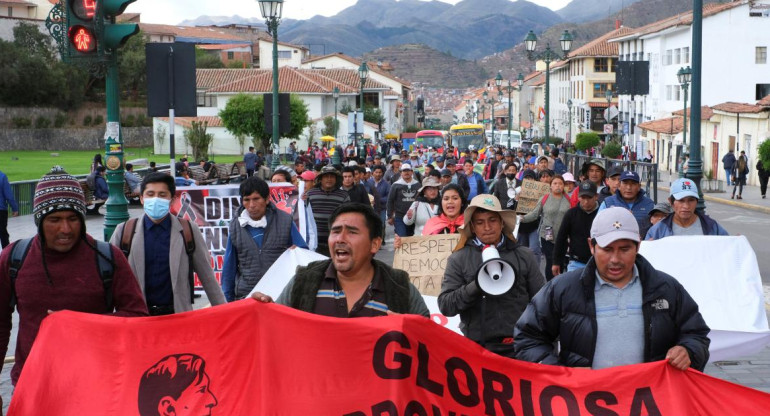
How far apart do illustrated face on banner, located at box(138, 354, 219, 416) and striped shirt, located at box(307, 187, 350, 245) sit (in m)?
6.34

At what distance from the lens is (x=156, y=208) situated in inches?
260

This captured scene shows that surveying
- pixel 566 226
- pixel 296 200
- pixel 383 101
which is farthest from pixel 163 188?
pixel 383 101

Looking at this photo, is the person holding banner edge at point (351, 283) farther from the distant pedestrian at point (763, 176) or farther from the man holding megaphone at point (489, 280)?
the distant pedestrian at point (763, 176)

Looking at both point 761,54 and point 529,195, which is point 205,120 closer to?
point 761,54

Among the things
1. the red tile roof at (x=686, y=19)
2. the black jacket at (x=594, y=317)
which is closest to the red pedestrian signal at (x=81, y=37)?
the black jacket at (x=594, y=317)

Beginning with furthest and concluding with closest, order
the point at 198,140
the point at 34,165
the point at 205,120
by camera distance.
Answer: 1. the point at 205,120
2. the point at 34,165
3. the point at 198,140

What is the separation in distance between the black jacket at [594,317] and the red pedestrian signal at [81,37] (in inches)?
274

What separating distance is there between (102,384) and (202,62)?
12217 cm

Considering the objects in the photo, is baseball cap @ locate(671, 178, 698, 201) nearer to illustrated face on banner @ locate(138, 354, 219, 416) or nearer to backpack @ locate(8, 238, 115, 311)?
illustrated face on banner @ locate(138, 354, 219, 416)

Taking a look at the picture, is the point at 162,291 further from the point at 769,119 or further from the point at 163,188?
the point at 769,119

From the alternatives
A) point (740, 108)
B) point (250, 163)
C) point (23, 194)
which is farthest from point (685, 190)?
point (740, 108)

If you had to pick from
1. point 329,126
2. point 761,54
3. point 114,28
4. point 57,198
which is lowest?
point 57,198

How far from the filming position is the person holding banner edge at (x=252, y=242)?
804 cm

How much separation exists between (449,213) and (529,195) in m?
6.09
